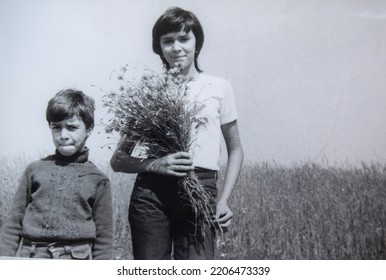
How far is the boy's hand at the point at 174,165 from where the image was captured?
2027 millimetres

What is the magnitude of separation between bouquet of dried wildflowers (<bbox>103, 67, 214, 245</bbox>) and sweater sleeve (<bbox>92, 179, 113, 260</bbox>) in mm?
278

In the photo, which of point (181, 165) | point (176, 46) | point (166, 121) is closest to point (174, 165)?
point (181, 165)

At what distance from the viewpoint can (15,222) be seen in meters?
2.19

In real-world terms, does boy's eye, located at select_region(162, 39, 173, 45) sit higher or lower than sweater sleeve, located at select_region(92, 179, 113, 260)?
higher

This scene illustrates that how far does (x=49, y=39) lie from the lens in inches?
99.3

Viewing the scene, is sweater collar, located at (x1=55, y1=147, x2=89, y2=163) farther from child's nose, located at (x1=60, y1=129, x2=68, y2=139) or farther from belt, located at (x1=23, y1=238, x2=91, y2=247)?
belt, located at (x1=23, y1=238, x2=91, y2=247)

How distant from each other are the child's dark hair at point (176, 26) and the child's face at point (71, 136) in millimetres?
491

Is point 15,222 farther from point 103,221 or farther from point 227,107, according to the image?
point 227,107

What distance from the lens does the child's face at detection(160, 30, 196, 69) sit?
7.01 ft

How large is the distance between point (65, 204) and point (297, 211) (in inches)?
44.3

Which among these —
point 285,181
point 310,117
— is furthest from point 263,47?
point 285,181

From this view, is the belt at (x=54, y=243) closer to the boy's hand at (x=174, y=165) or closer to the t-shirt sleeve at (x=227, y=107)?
A: the boy's hand at (x=174, y=165)

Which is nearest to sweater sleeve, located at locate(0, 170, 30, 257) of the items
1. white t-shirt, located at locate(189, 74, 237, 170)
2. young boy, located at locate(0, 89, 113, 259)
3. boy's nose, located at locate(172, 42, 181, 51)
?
young boy, located at locate(0, 89, 113, 259)

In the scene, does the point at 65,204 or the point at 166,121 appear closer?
the point at 166,121
